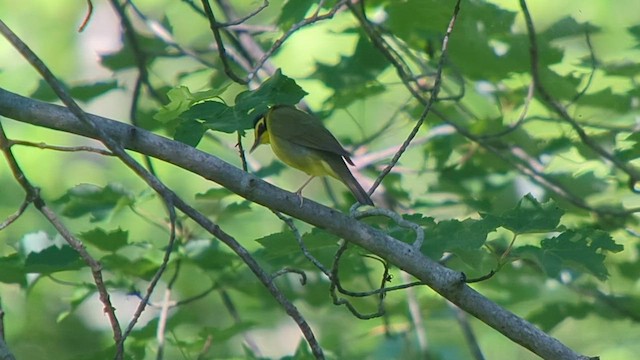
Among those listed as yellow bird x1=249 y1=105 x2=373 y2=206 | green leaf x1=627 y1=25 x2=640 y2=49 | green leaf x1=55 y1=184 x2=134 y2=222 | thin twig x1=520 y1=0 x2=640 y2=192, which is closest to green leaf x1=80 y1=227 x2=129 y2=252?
green leaf x1=55 y1=184 x2=134 y2=222

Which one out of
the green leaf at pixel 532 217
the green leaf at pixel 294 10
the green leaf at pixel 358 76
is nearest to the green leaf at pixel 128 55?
the green leaf at pixel 358 76

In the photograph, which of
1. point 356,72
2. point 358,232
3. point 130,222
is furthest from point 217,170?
point 130,222

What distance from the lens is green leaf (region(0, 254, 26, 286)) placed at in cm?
367

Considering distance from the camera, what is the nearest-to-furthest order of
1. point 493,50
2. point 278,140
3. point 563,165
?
1. point 278,140
2. point 493,50
3. point 563,165

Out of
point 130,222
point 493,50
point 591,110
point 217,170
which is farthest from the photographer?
point 130,222

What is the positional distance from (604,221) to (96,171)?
150 inches

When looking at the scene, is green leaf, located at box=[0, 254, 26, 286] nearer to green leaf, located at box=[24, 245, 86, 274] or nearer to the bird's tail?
green leaf, located at box=[24, 245, 86, 274]

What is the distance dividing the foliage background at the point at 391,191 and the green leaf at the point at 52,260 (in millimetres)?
146

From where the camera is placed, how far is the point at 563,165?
18.7 ft

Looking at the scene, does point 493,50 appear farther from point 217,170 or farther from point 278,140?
point 217,170

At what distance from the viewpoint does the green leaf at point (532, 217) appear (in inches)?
118

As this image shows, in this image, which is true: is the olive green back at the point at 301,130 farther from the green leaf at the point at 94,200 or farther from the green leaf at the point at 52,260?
the green leaf at the point at 52,260

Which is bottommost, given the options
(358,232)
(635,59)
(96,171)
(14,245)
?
(358,232)

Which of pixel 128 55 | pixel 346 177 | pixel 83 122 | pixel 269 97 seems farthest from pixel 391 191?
pixel 83 122
